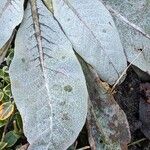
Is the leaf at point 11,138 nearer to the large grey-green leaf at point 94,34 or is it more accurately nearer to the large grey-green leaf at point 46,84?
the large grey-green leaf at point 46,84

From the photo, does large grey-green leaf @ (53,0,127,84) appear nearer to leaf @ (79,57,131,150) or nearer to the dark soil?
leaf @ (79,57,131,150)

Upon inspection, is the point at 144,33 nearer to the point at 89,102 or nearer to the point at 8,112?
the point at 89,102

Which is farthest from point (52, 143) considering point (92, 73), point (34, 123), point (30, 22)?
point (30, 22)

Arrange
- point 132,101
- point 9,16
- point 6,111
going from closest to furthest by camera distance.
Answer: point 6,111, point 9,16, point 132,101

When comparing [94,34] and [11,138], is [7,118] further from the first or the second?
[94,34]

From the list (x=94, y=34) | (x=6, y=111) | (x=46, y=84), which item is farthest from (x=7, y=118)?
(x=94, y=34)

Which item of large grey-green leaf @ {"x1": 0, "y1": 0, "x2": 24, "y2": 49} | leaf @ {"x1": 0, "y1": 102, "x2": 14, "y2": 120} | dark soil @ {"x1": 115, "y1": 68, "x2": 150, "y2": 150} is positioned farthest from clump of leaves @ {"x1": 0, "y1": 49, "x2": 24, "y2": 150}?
dark soil @ {"x1": 115, "y1": 68, "x2": 150, "y2": 150}
